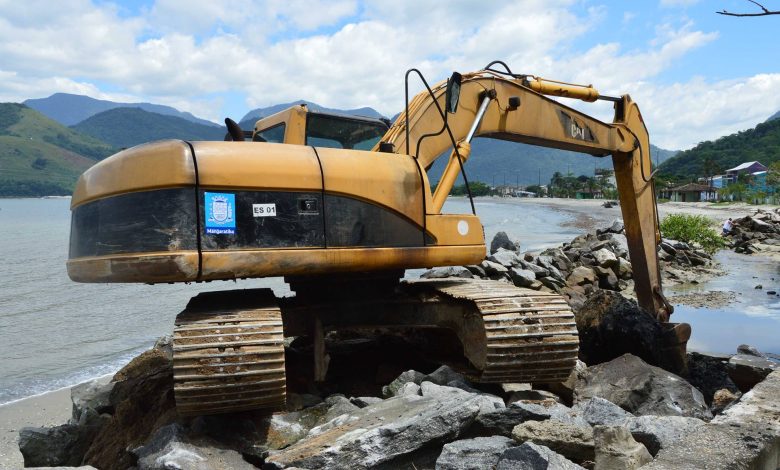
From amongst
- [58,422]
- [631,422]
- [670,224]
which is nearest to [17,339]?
[58,422]

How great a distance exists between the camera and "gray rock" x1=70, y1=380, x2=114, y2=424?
6125 millimetres

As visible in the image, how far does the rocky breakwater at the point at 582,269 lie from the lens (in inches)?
483

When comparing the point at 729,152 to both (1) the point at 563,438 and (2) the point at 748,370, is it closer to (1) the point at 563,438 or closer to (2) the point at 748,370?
(2) the point at 748,370

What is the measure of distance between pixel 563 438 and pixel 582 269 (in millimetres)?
11281

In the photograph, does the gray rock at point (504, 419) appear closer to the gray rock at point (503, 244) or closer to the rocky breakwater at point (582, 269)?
the rocky breakwater at point (582, 269)

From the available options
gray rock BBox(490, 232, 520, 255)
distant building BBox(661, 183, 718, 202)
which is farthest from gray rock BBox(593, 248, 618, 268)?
distant building BBox(661, 183, 718, 202)

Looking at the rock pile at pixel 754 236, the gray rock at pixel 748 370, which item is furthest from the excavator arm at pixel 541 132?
the rock pile at pixel 754 236

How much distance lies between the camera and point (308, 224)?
4.35 metres

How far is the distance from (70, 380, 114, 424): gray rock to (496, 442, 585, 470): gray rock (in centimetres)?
441

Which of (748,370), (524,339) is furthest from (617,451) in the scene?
(748,370)

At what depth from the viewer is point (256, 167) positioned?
13.7 ft

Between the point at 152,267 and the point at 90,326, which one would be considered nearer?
the point at 152,267

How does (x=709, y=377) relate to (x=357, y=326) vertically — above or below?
below

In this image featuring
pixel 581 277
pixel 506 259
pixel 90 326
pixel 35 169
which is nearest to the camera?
pixel 90 326
